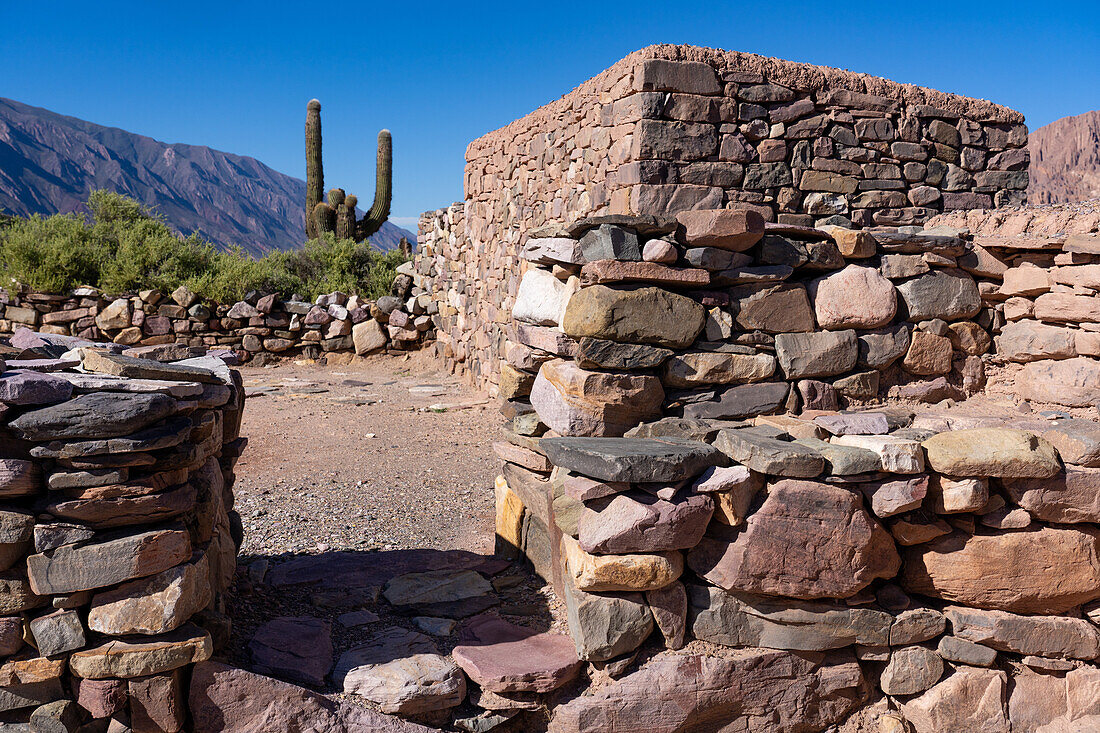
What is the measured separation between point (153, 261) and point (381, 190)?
5.58 metres

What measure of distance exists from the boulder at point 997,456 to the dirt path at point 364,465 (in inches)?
100

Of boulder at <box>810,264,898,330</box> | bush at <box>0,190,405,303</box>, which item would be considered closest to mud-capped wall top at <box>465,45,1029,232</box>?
boulder at <box>810,264,898,330</box>

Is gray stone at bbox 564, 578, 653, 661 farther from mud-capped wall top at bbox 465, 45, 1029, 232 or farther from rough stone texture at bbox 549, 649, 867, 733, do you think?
mud-capped wall top at bbox 465, 45, 1029, 232

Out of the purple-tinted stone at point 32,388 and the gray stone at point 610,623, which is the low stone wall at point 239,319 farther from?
the gray stone at point 610,623

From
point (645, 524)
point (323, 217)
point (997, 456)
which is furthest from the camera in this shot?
point (323, 217)

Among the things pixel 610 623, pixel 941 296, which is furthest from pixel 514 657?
pixel 941 296

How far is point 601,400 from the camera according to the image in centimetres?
305

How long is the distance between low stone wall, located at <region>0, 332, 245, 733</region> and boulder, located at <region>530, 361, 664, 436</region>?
146cm

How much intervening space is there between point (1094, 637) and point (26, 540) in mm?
3767

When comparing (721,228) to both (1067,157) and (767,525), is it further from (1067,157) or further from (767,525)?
(1067,157)

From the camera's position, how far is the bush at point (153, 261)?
1116 centimetres

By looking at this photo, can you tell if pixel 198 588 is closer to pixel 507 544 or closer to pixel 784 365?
pixel 507 544

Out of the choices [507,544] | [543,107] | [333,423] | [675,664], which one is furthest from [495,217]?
[675,664]

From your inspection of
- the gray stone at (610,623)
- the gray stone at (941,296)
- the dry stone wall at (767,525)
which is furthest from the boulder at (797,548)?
the gray stone at (941,296)
